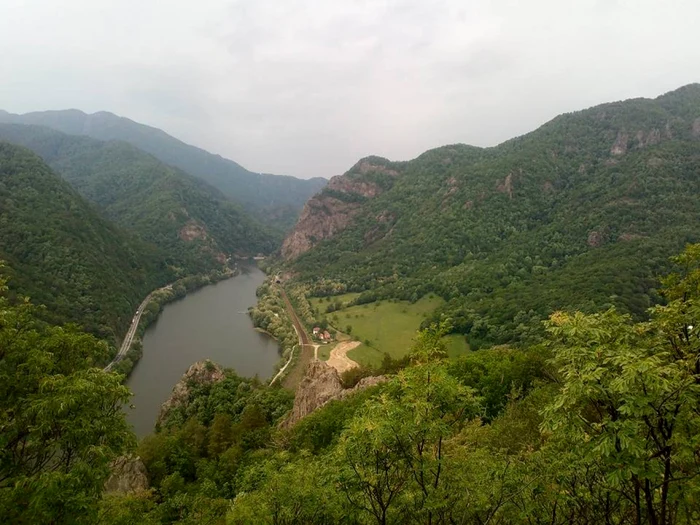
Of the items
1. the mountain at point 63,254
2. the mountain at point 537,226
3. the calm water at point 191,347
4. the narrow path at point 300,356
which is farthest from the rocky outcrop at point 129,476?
the mountain at point 63,254

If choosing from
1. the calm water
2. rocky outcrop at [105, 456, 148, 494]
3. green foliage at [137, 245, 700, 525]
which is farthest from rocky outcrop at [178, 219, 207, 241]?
green foliage at [137, 245, 700, 525]

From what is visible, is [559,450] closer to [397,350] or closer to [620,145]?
[397,350]

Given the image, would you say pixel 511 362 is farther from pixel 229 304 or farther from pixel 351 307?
pixel 229 304

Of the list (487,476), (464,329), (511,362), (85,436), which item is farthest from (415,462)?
(464,329)

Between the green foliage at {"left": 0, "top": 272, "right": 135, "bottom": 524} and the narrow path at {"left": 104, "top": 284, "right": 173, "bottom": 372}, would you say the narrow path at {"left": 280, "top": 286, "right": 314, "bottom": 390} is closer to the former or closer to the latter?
the narrow path at {"left": 104, "top": 284, "right": 173, "bottom": 372}

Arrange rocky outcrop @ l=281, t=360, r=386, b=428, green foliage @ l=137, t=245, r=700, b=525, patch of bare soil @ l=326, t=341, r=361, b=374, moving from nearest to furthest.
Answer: green foliage @ l=137, t=245, r=700, b=525 < rocky outcrop @ l=281, t=360, r=386, b=428 < patch of bare soil @ l=326, t=341, r=361, b=374
